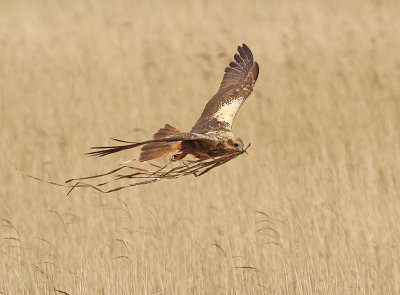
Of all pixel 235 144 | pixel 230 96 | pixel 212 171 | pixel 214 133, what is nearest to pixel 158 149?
pixel 214 133

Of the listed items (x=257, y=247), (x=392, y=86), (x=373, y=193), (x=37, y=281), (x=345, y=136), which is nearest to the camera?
(x=37, y=281)

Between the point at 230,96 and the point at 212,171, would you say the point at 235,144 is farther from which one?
the point at 212,171

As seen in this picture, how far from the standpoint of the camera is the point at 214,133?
393cm

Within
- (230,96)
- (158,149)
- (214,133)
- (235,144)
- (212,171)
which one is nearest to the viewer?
(235,144)

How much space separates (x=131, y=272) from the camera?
534 cm

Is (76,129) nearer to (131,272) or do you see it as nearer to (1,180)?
(1,180)

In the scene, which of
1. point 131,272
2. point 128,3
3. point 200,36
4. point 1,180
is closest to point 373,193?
point 131,272

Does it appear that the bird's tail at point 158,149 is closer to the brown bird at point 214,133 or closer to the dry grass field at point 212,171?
the brown bird at point 214,133

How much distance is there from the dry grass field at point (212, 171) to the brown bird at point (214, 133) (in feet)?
3.15

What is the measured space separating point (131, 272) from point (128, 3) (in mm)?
5980

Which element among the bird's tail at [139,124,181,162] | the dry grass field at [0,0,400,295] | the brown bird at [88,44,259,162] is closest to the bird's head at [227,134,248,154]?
the brown bird at [88,44,259,162]

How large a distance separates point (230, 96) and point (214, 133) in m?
1.14

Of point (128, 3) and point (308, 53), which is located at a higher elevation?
point (128, 3)

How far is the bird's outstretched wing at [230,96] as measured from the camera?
14.4ft
